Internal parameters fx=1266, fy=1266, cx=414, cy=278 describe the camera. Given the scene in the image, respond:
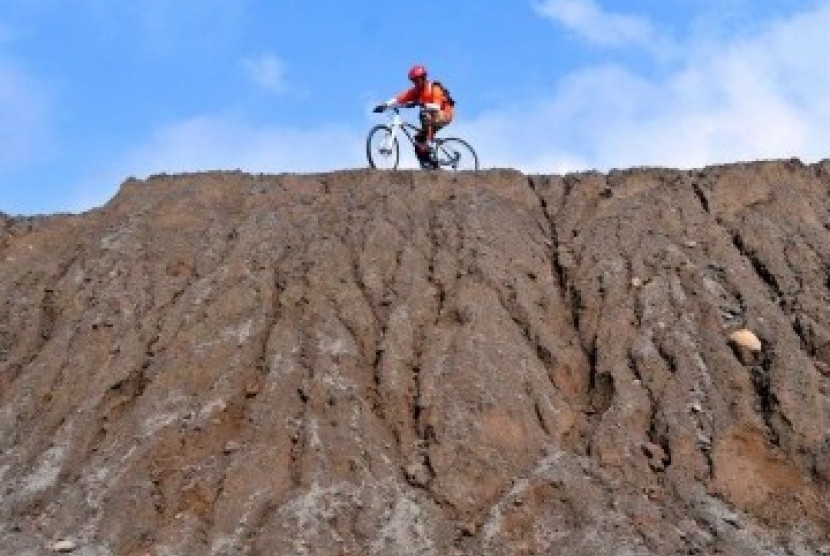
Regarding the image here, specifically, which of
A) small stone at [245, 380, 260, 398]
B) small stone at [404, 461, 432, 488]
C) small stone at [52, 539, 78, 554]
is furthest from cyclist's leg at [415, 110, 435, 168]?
small stone at [52, 539, 78, 554]

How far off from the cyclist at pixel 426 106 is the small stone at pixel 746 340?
22.4ft

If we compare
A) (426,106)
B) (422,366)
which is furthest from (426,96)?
(422,366)

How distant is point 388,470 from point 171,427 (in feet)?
9.62

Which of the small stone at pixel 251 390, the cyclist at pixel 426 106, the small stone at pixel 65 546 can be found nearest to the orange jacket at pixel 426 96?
the cyclist at pixel 426 106

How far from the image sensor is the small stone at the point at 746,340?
17.6m

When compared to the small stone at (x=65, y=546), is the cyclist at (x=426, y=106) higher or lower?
higher

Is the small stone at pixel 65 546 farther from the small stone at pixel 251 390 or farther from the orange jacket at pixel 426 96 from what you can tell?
the orange jacket at pixel 426 96

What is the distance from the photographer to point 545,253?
20.0m

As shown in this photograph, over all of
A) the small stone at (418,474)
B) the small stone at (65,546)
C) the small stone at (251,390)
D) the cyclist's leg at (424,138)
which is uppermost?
Answer: the cyclist's leg at (424,138)

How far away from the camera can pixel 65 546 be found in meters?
14.9

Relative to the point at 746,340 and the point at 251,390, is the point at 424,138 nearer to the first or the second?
the point at 251,390

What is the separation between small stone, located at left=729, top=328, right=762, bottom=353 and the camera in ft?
57.6

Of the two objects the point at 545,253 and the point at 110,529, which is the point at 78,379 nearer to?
the point at 110,529

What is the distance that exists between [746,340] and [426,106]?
722 cm
